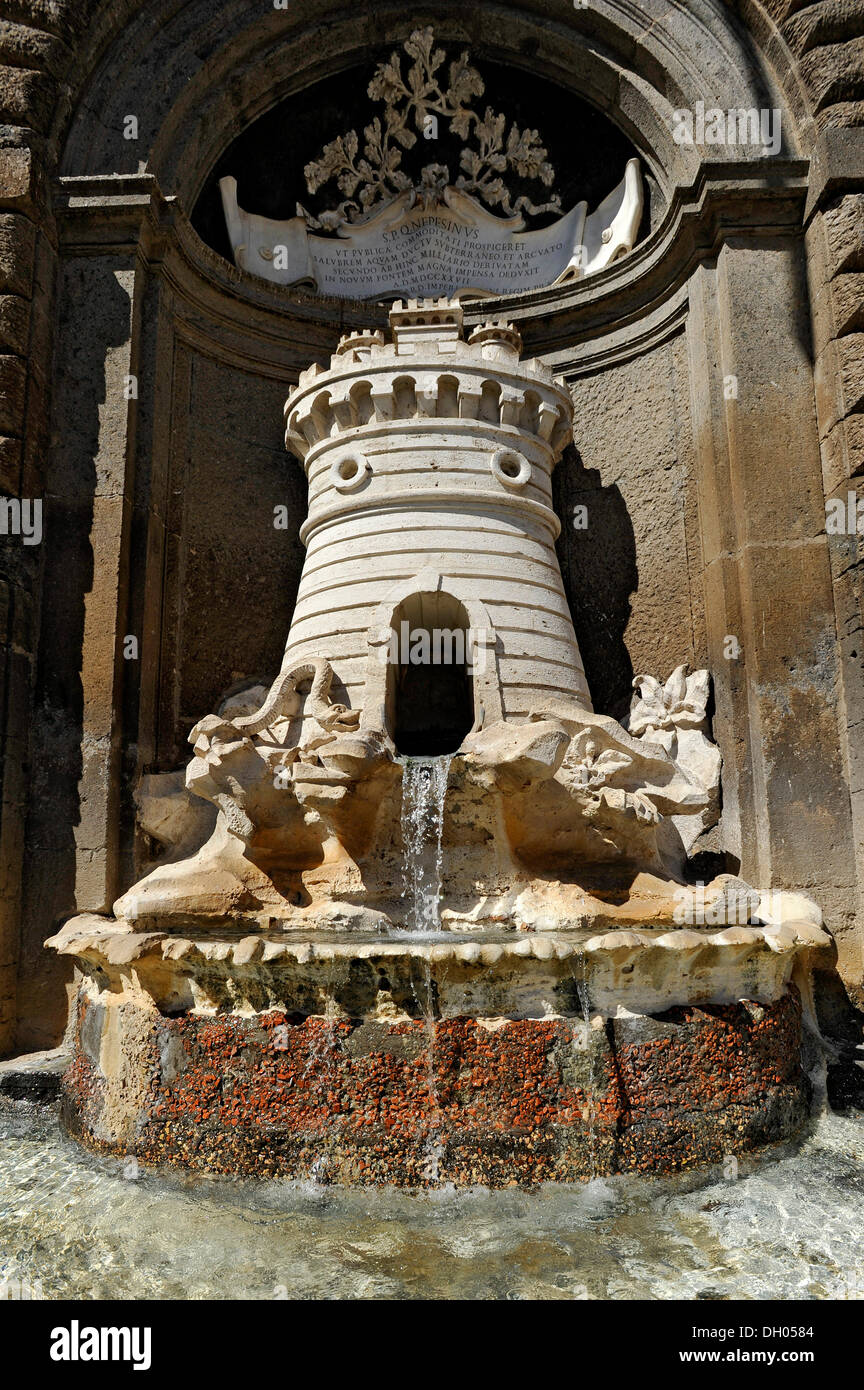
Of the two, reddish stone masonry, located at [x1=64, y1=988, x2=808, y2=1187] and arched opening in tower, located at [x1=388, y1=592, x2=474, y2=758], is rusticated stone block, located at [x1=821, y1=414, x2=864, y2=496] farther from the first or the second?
reddish stone masonry, located at [x1=64, y1=988, x2=808, y2=1187]

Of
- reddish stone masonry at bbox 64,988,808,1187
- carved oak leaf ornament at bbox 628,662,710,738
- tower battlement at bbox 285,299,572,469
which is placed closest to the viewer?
reddish stone masonry at bbox 64,988,808,1187

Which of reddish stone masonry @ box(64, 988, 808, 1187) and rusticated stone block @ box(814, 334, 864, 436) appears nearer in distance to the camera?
reddish stone masonry @ box(64, 988, 808, 1187)

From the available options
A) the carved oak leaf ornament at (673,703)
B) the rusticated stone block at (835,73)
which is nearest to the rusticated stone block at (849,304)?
the rusticated stone block at (835,73)

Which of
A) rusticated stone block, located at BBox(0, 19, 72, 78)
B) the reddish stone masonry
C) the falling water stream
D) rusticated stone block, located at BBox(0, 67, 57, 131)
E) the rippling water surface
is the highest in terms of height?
rusticated stone block, located at BBox(0, 19, 72, 78)

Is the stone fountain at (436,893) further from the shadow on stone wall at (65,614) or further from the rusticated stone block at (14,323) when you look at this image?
the rusticated stone block at (14,323)

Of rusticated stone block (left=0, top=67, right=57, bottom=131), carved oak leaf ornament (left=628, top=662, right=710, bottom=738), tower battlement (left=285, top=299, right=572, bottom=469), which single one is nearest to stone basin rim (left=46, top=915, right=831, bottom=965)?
carved oak leaf ornament (left=628, top=662, right=710, bottom=738)

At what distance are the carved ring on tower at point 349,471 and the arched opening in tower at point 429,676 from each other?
94 cm

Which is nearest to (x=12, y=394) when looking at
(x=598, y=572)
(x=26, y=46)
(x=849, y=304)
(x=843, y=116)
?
(x=26, y=46)

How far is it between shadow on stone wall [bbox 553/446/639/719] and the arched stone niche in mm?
18

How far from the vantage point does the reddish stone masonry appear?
361cm

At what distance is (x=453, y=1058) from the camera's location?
3682 millimetres

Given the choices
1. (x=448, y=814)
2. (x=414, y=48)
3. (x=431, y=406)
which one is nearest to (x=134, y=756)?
(x=448, y=814)

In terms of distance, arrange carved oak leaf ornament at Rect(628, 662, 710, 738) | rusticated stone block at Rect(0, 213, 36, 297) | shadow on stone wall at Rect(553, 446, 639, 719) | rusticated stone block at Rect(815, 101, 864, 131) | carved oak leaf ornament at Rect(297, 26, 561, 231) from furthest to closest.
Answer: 1. carved oak leaf ornament at Rect(297, 26, 561, 231)
2. shadow on stone wall at Rect(553, 446, 639, 719)
3. carved oak leaf ornament at Rect(628, 662, 710, 738)
4. rusticated stone block at Rect(815, 101, 864, 131)
5. rusticated stone block at Rect(0, 213, 36, 297)
